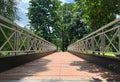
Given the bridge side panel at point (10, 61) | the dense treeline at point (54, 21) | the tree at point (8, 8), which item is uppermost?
the dense treeline at point (54, 21)

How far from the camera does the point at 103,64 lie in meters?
7.04

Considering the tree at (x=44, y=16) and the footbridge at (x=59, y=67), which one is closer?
the footbridge at (x=59, y=67)

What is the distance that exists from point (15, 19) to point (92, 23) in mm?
8113

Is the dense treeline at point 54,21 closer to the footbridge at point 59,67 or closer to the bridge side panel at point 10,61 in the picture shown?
the bridge side panel at point 10,61

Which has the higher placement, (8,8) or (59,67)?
(8,8)

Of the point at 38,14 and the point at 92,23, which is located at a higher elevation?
the point at 38,14

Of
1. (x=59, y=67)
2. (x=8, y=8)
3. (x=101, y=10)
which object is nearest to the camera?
(x=59, y=67)

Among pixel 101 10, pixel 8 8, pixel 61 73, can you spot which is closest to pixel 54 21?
pixel 8 8

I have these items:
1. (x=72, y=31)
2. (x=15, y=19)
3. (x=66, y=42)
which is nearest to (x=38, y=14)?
(x=72, y=31)

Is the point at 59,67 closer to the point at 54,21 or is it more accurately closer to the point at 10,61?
the point at 10,61

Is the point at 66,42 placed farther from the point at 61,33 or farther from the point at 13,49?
the point at 13,49

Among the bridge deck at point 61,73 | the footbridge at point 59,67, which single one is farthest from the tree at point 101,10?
the bridge deck at point 61,73

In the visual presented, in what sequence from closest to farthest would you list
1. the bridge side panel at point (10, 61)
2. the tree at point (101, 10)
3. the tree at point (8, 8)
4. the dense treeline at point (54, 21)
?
1. the bridge side panel at point (10, 61)
2. the tree at point (101, 10)
3. the tree at point (8, 8)
4. the dense treeline at point (54, 21)

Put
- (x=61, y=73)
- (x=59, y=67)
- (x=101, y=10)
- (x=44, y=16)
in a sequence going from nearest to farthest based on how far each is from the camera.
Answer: (x=61, y=73)
(x=59, y=67)
(x=101, y=10)
(x=44, y=16)
